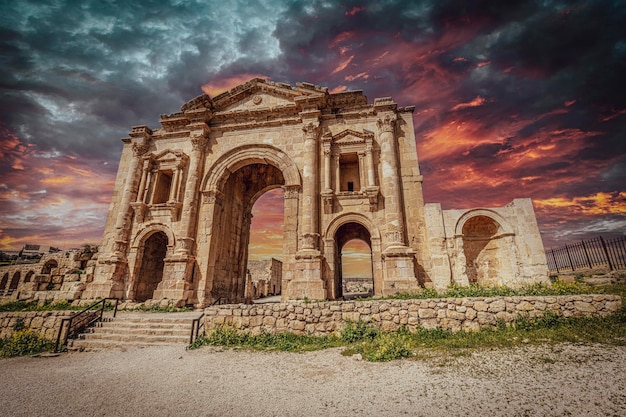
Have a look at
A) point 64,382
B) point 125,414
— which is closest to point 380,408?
point 125,414

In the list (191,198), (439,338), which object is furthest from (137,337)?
(439,338)

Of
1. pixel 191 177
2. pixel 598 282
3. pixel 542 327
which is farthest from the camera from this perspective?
pixel 191 177

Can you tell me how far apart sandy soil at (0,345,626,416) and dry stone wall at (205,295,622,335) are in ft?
5.09

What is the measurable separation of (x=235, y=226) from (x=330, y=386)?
42.8 feet

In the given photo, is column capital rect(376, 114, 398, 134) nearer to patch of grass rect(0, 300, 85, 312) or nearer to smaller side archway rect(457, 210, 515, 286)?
smaller side archway rect(457, 210, 515, 286)

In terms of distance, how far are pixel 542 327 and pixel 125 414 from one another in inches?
379

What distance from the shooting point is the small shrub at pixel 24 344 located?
8084 millimetres

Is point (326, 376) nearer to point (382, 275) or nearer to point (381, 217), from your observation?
point (382, 275)

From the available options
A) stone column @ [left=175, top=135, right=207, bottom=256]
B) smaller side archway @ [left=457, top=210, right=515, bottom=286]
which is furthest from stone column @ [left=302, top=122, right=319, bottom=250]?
smaller side archway @ [left=457, top=210, right=515, bottom=286]

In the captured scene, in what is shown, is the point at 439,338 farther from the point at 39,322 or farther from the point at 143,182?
the point at 143,182

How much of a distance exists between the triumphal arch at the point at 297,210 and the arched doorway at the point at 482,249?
0.05m

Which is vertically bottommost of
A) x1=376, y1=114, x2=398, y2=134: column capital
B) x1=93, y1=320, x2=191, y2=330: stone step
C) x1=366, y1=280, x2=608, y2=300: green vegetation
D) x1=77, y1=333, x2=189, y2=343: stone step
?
x1=77, y1=333, x2=189, y2=343: stone step

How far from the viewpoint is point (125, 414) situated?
4098mm

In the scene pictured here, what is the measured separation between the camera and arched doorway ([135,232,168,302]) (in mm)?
14242
